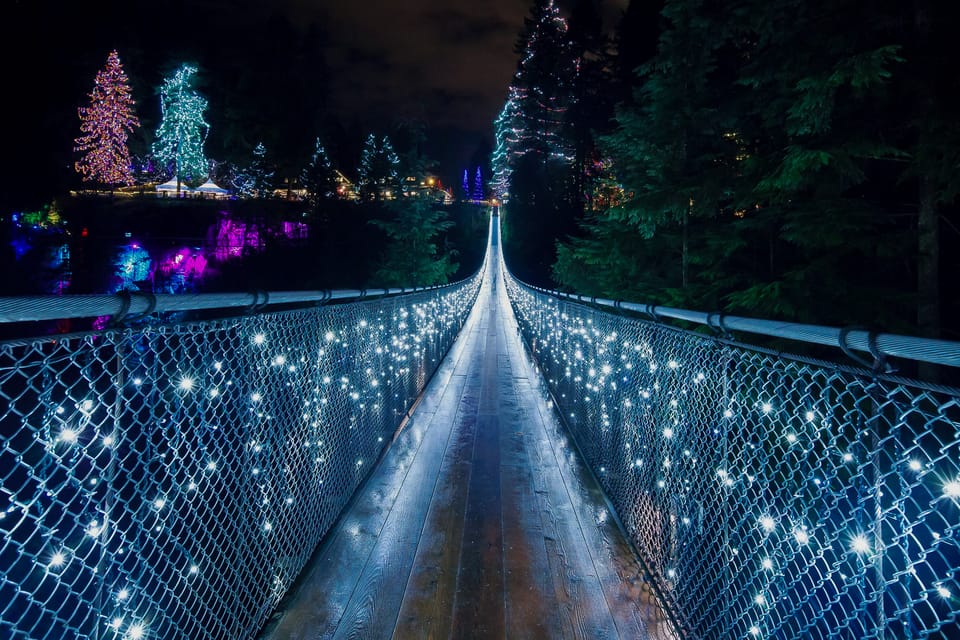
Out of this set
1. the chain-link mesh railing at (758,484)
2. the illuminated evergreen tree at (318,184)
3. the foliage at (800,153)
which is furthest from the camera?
the illuminated evergreen tree at (318,184)

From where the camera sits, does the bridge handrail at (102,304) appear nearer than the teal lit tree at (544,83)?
Yes

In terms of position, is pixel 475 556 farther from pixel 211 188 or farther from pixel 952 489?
pixel 211 188

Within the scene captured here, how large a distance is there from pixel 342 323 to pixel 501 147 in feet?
177

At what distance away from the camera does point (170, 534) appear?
1630 mm

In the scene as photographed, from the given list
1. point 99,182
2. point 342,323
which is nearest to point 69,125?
point 99,182

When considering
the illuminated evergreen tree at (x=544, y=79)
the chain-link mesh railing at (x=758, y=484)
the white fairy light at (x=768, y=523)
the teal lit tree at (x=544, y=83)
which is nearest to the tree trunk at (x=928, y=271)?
the chain-link mesh railing at (x=758, y=484)

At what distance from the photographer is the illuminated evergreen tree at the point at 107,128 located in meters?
25.9

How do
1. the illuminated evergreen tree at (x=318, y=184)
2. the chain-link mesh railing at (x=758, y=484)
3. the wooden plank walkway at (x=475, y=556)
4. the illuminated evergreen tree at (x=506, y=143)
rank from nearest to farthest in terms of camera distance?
the chain-link mesh railing at (x=758, y=484), the wooden plank walkway at (x=475, y=556), the illuminated evergreen tree at (x=318, y=184), the illuminated evergreen tree at (x=506, y=143)

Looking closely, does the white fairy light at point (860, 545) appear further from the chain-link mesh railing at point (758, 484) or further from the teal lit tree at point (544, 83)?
the teal lit tree at point (544, 83)

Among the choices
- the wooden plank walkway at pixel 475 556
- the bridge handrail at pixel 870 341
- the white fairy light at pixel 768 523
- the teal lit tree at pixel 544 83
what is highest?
→ the teal lit tree at pixel 544 83

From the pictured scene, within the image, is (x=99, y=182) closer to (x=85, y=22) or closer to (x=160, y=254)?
(x=160, y=254)

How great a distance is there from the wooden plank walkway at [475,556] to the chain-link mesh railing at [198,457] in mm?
209

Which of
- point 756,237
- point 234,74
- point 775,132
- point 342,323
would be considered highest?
point 234,74

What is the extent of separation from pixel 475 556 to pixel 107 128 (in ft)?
114
